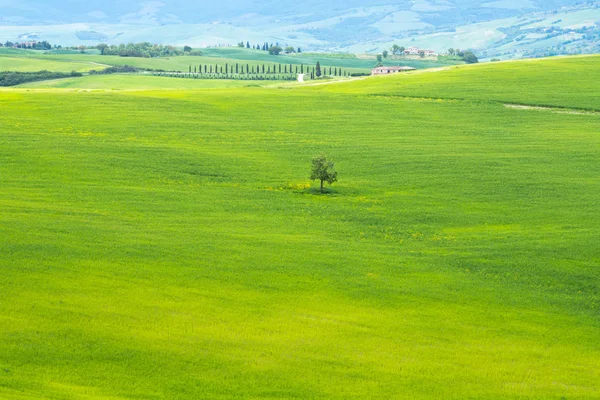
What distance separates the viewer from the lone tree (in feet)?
230

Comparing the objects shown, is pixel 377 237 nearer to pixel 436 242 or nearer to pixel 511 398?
pixel 436 242

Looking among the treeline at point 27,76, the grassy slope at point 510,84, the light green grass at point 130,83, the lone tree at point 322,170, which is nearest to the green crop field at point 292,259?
the lone tree at point 322,170

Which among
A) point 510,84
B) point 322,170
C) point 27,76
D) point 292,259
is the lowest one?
point 292,259

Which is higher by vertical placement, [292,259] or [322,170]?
[322,170]

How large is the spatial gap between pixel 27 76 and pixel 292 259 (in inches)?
5223

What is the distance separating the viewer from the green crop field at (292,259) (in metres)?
39.0

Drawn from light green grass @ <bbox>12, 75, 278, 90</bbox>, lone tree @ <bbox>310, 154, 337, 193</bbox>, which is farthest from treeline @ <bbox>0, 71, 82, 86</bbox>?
lone tree @ <bbox>310, 154, 337, 193</bbox>

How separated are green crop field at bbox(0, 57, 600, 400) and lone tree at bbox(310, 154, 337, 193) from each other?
4.67 feet

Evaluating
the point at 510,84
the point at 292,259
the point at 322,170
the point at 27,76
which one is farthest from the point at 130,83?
the point at 292,259

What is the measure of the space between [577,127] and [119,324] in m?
66.0

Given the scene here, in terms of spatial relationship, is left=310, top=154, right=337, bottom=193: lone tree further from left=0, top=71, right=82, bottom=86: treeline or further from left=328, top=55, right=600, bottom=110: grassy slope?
left=0, top=71, right=82, bottom=86: treeline

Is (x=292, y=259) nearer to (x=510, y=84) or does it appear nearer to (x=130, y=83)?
(x=510, y=84)

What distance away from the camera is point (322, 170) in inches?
2758

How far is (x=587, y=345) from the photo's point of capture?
44.8 m
